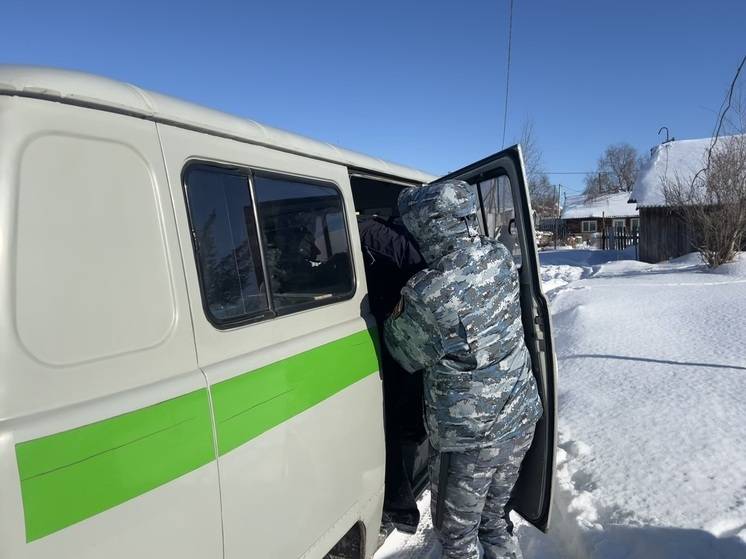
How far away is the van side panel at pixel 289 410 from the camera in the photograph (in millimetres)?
1689

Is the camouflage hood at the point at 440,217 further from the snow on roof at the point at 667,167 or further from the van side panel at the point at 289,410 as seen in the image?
the snow on roof at the point at 667,167

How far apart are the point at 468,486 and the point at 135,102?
2.11 m

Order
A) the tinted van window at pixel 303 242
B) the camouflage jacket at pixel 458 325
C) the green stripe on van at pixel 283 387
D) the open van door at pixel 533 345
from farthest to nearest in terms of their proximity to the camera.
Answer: the open van door at pixel 533 345
the camouflage jacket at pixel 458 325
the tinted van window at pixel 303 242
the green stripe on van at pixel 283 387

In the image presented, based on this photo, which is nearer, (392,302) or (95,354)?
(95,354)

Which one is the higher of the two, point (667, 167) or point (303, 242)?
point (667, 167)

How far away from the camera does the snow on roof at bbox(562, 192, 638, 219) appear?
47166 millimetres

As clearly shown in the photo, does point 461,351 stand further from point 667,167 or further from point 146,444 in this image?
point 667,167

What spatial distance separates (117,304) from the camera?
145 centimetres

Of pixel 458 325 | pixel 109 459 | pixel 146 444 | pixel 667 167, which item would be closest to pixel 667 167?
pixel 667 167

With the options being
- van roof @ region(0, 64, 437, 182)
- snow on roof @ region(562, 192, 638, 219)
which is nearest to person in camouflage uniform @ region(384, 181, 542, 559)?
van roof @ region(0, 64, 437, 182)

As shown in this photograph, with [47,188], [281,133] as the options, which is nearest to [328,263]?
[281,133]

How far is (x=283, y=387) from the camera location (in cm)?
194

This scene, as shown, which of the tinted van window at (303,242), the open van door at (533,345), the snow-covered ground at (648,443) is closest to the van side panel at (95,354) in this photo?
the tinted van window at (303,242)

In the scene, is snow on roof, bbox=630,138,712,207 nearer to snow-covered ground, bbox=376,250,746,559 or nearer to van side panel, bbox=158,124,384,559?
snow-covered ground, bbox=376,250,746,559
